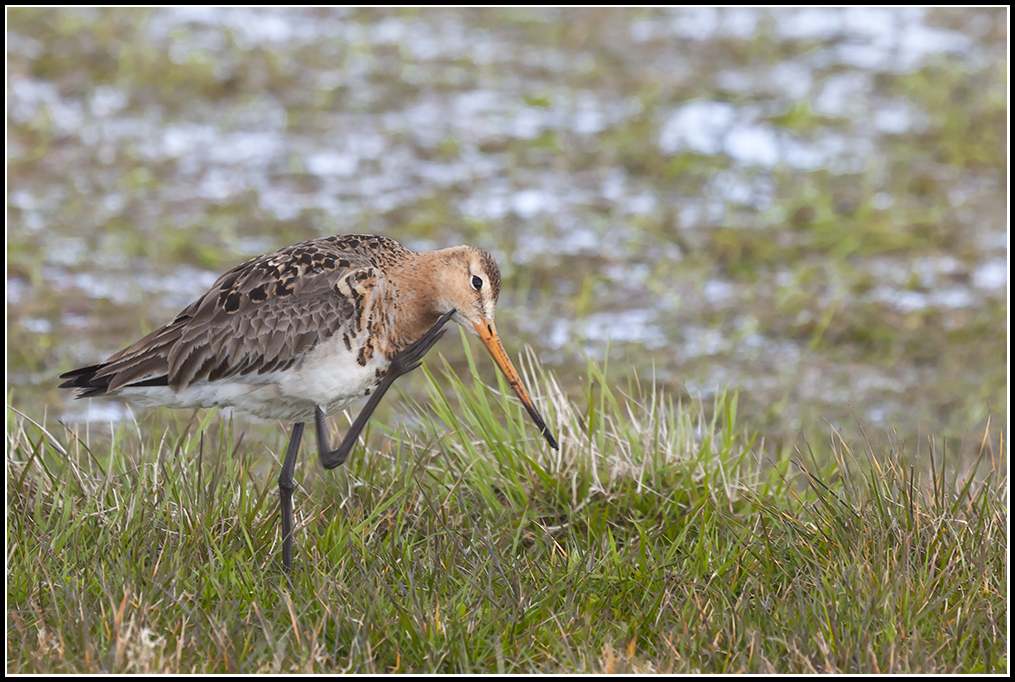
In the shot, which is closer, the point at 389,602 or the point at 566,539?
the point at 389,602

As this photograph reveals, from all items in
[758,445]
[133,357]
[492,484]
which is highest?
[133,357]

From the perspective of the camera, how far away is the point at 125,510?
4176 mm

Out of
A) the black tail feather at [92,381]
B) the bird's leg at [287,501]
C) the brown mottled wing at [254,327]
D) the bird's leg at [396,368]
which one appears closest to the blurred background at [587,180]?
the black tail feather at [92,381]

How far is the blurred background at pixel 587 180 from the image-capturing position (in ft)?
24.3

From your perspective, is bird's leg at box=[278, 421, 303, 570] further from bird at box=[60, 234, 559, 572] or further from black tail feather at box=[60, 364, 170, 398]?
black tail feather at box=[60, 364, 170, 398]

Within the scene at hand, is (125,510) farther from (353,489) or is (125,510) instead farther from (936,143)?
(936,143)

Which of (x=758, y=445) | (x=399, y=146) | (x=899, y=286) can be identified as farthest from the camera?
(x=399, y=146)

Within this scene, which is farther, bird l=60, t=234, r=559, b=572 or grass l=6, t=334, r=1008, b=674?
bird l=60, t=234, r=559, b=572

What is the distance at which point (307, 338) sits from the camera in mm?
4180

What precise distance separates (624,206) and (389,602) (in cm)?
595

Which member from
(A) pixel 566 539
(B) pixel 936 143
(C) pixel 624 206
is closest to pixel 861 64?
(B) pixel 936 143

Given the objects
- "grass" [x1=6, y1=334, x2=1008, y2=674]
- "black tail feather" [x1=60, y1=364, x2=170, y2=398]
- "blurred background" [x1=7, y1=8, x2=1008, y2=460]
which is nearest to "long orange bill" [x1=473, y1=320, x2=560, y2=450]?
"grass" [x1=6, y1=334, x2=1008, y2=674]

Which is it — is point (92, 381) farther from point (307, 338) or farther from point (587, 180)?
point (587, 180)

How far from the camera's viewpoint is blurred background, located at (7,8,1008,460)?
7.41 m
